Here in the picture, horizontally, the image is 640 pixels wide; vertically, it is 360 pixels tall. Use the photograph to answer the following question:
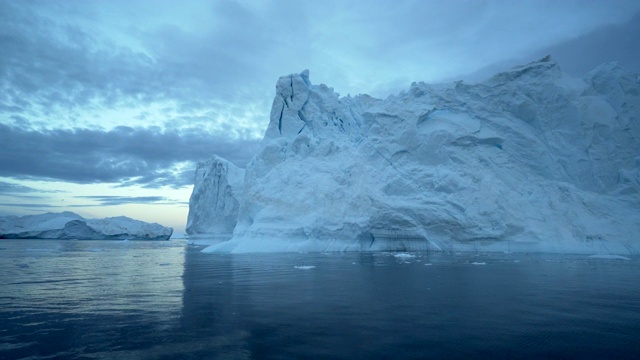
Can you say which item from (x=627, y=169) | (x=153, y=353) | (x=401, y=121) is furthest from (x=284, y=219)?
(x=627, y=169)

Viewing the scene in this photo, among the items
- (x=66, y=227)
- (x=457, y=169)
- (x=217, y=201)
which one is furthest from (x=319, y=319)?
(x=66, y=227)

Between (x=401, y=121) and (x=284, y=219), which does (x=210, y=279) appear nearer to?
(x=284, y=219)

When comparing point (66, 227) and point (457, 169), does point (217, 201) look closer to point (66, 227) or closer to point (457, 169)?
point (457, 169)

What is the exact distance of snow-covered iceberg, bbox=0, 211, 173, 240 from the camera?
57.7 m

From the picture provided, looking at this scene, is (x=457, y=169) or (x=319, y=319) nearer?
(x=319, y=319)

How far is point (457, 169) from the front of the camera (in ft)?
87.7

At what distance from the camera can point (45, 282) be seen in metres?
9.64

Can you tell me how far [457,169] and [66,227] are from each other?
5509cm

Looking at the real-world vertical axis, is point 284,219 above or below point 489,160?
below

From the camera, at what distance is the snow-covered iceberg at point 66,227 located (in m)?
57.7

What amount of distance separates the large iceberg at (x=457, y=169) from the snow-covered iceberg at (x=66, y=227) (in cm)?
4291

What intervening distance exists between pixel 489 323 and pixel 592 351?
135cm

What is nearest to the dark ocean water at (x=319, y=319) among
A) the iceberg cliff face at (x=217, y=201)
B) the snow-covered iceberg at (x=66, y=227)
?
the iceberg cliff face at (x=217, y=201)

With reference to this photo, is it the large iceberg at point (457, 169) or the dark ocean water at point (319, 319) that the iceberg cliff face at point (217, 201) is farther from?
the dark ocean water at point (319, 319)
